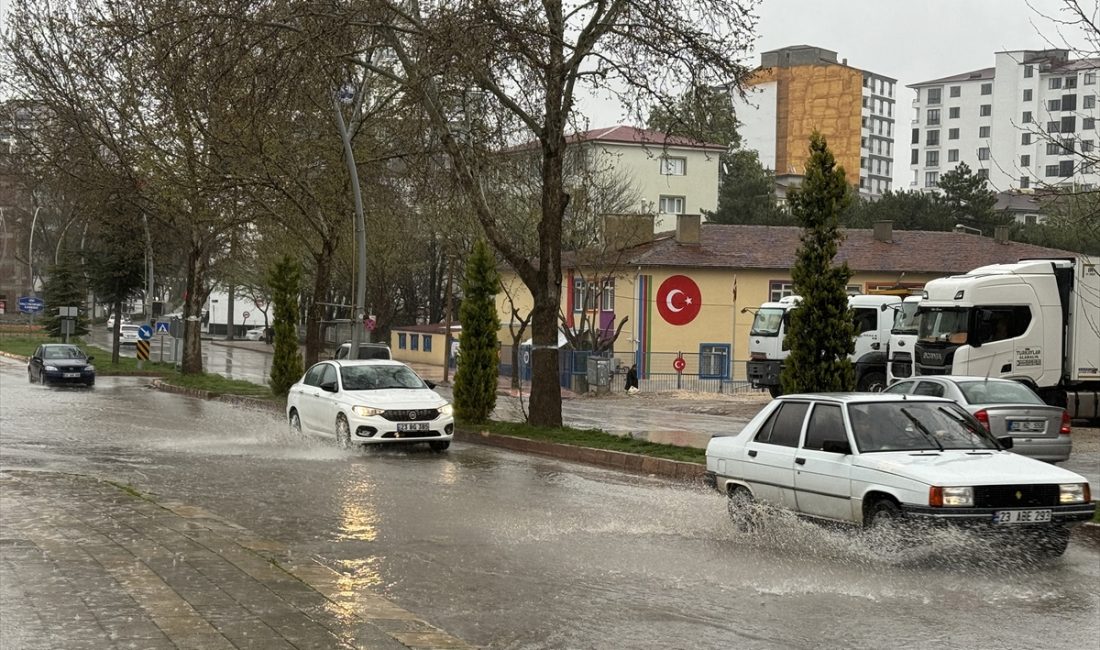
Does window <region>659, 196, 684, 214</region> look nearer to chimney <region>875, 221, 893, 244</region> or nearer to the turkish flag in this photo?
chimney <region>875, 221, 893, 244</region>

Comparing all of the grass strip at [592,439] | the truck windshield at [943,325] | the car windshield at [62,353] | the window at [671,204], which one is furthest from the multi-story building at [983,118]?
the grass strip at [592,439]

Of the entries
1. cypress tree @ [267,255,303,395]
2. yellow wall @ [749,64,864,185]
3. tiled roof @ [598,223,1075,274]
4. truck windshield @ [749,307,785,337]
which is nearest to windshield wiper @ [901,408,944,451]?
truck windshield @ [749,307,785,337]

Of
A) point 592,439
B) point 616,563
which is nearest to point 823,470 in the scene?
point 616,563

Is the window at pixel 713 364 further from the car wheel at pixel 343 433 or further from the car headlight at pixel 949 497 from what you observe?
the car headlight at pixel 949 497

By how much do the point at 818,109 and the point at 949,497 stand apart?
123m

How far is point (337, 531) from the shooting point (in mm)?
11664

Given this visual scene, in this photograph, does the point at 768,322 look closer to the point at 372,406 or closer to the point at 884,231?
the point at 372,406

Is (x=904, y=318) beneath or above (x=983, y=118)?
beneath

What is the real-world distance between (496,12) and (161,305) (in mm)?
36963

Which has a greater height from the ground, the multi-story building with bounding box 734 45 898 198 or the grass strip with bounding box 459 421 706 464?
the multi-story building with bounding box 734 45 898 198

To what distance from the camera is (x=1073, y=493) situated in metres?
10.2

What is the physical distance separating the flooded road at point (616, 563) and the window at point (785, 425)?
29.8 inches

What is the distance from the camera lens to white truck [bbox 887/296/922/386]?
3238cm

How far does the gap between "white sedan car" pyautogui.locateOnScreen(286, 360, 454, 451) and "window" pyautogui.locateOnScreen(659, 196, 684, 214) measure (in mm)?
64858
